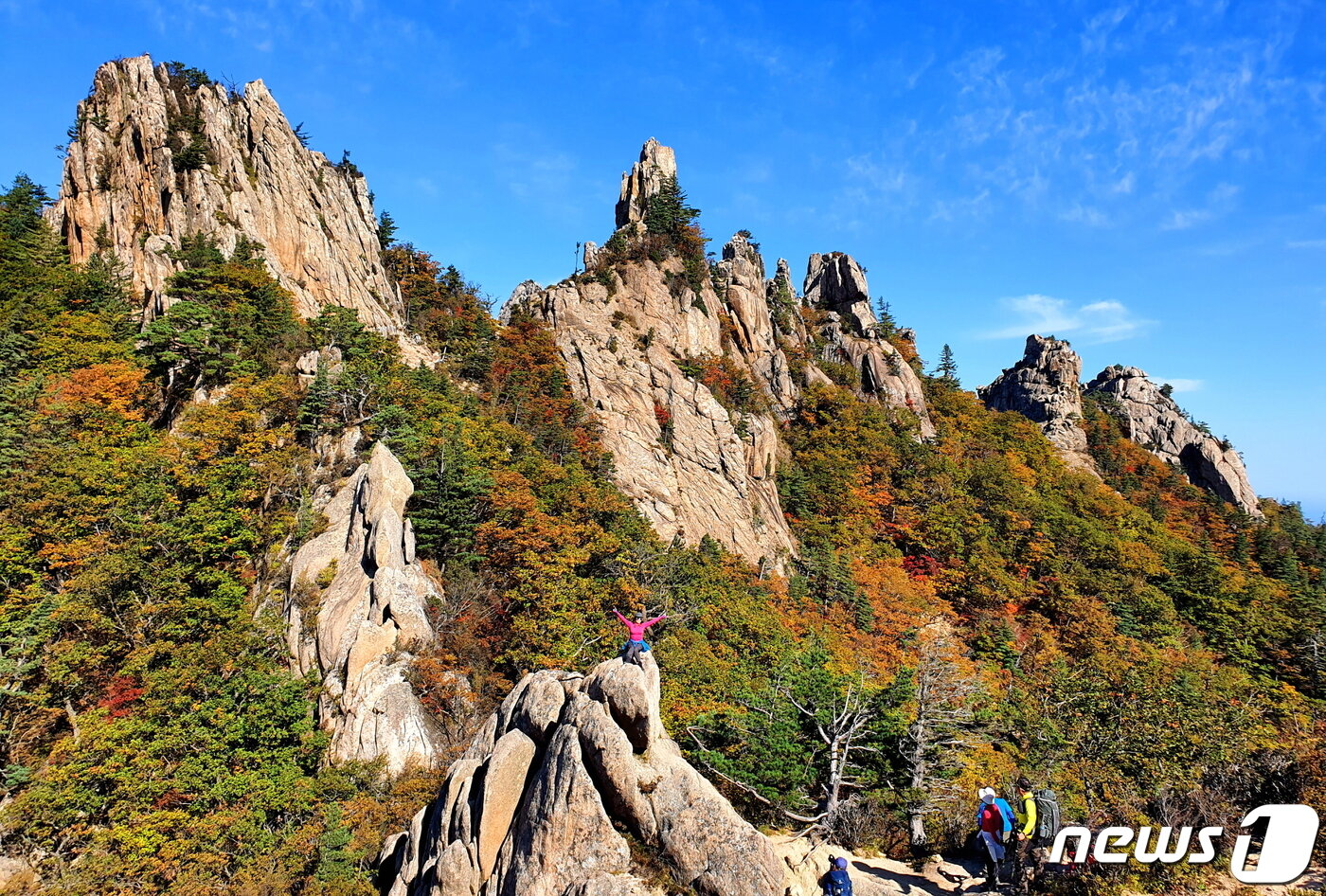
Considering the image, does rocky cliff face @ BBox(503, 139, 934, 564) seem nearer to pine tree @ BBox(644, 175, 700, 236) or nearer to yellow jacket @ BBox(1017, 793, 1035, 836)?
pine tree @ BBox(644, 175, 700, 236)

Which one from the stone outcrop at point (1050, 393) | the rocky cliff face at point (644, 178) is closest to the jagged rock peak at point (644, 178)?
the rocky cliff face at point (644, 178)

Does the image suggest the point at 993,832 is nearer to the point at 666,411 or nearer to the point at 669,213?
the point at 666,411

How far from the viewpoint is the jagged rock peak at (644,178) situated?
65812mm

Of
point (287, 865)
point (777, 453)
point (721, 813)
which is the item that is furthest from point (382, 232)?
point (721, 813)

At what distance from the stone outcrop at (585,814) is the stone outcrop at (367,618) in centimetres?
780

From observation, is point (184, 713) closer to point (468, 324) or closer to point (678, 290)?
point (468, 324)

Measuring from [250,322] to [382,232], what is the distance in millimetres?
25494

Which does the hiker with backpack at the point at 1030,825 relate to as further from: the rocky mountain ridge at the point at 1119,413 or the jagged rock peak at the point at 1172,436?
the jagged rock peak at the point at 1172,436

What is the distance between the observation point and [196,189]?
35438 mm

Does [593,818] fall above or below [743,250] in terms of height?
below

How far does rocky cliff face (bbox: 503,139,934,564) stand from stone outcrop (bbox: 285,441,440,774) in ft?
57.3

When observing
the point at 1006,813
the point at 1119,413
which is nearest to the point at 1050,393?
the point at 1119,413

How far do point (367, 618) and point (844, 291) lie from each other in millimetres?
68015

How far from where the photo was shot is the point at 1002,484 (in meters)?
51.6
